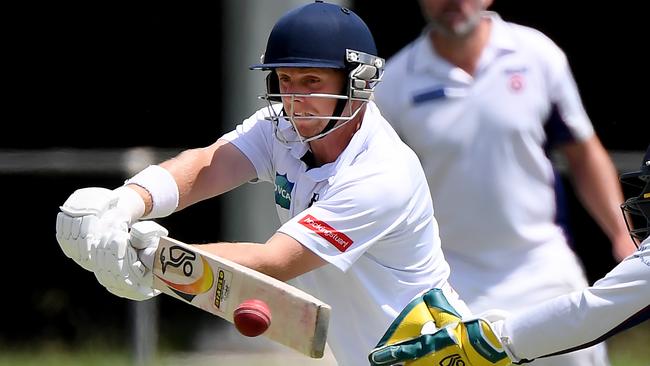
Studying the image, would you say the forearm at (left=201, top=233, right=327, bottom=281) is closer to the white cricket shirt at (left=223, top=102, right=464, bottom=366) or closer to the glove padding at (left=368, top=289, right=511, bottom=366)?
the white cricket shirt at (left=223, top=102, right=464, bottom=366)

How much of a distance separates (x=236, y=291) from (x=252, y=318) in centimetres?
14

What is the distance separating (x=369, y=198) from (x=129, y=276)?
0.59m

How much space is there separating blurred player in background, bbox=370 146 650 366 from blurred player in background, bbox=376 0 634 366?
155 centimetres

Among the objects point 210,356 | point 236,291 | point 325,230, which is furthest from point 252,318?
point 210,356

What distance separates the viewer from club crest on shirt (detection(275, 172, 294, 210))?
4.28m

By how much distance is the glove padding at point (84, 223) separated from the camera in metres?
3.89

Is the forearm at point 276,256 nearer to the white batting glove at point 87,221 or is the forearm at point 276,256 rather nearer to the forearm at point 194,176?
the white batting glove at point 87,221

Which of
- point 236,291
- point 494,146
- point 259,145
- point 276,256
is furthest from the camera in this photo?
point 494,146

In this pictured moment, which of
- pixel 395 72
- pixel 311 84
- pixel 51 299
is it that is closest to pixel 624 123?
pixel 51 299

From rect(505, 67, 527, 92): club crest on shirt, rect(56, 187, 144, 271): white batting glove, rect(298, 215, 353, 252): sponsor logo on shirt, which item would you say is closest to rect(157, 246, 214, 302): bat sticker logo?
rect(56, 187, 144, 271): white batting glove

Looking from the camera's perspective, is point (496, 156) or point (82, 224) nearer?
point (82, 224)

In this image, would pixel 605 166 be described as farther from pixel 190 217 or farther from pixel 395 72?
pixel 190 217

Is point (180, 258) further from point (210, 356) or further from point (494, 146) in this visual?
point (210, 356)

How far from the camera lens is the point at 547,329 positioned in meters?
3.78
